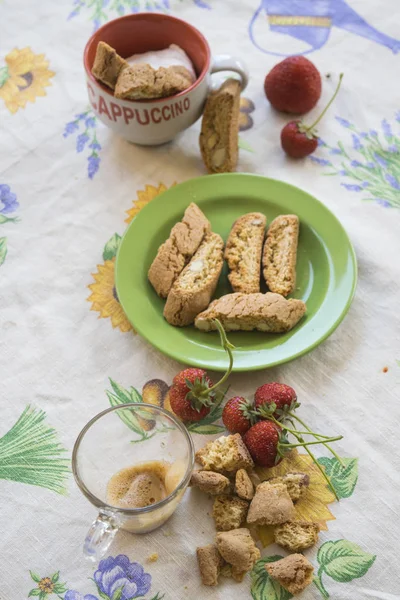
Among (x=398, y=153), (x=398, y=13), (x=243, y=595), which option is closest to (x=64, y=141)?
(x=398, y=153)

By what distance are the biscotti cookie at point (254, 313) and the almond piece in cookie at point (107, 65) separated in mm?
561

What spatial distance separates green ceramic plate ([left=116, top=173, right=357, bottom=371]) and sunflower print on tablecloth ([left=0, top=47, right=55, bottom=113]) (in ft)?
1.78

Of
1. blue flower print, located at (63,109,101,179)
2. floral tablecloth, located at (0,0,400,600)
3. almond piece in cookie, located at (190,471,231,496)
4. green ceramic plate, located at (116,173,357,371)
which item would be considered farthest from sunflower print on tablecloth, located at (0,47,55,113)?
almond piece in cookie, located at (190,471,231,496)

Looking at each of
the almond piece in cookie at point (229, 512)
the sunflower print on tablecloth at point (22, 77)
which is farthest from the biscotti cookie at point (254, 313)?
the sunflower print on tablecloth at point (22, 77)

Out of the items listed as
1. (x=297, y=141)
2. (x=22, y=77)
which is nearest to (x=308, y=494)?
(x=297, y=141)

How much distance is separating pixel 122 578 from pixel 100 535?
12 cm

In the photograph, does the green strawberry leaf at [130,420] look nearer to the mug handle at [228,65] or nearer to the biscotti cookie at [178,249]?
the biscotti cookie at [178,249]

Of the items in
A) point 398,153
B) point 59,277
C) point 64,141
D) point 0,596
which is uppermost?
point 398,153

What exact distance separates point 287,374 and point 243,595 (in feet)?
1.37

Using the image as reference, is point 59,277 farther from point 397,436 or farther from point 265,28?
point 265,28

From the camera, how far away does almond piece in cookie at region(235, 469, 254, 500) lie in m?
1.16

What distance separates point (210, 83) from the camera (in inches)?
62.6

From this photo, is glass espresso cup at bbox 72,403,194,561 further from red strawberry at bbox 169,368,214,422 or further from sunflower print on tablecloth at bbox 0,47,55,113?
sunflower print on tablecloth at bbox 0,47,55,113

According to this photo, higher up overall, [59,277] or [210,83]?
[210,83]
